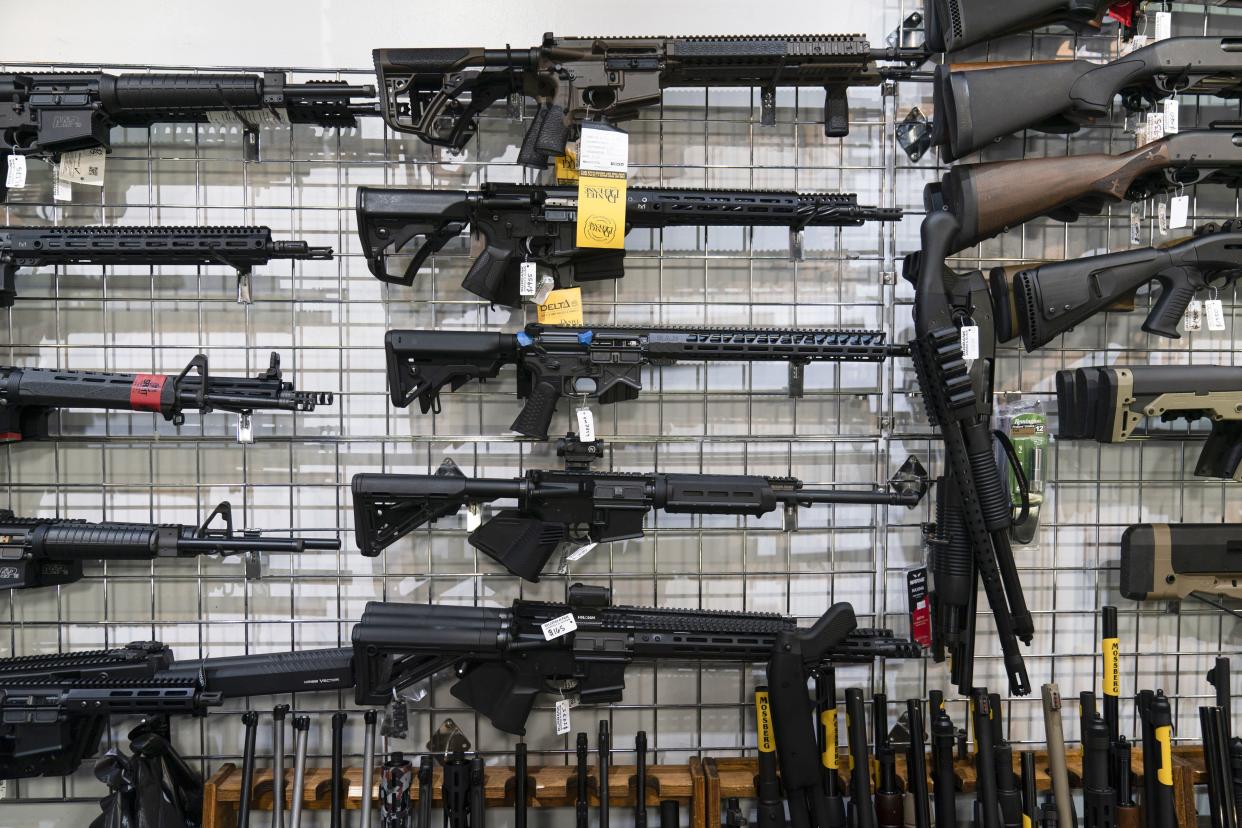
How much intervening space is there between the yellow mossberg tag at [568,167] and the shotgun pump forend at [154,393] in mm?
958

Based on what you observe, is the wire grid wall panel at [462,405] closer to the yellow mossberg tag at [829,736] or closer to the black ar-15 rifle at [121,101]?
the black ar-15 rifle at [121,101]

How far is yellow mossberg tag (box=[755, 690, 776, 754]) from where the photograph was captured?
7.61 ft

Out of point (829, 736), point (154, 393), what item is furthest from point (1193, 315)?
point (154, 393)

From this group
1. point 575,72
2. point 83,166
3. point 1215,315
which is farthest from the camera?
point 1215,315

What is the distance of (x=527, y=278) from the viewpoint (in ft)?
7.65

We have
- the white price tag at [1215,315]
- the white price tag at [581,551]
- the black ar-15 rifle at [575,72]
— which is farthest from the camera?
the white price tag at [1215,315]

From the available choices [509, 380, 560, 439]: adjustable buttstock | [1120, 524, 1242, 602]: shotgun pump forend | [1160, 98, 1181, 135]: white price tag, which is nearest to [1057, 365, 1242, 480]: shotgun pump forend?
[1120, 524, 1242, 602]: shotgun pump forend

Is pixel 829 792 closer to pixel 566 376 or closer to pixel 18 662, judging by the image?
pixel 566 376

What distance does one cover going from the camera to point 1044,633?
8.61 feet

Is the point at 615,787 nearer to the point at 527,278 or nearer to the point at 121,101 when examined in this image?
the point at 527,278

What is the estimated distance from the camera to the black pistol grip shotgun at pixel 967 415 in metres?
2.29

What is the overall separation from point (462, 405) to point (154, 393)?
880mm

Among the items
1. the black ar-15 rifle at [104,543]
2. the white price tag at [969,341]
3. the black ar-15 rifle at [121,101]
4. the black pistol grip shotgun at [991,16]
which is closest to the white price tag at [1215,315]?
the white price tag at [969,341]

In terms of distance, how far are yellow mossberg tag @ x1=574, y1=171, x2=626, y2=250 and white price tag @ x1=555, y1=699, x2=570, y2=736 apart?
54.3 inches
